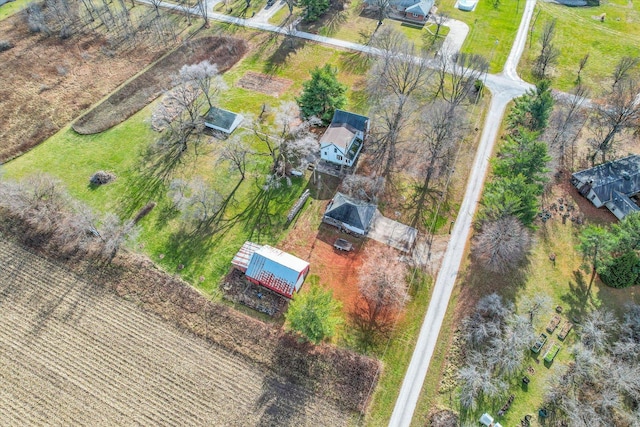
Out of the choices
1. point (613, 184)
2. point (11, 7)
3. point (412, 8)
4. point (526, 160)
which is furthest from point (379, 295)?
point (11, 7)

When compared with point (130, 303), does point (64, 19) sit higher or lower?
higher

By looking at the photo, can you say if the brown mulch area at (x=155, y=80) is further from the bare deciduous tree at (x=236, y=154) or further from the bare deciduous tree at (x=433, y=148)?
the bare deciduous tree at (x=433, y=148)

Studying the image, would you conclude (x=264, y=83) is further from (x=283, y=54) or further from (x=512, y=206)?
(x=512, y=206)

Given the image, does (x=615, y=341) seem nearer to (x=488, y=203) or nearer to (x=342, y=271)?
(x=488, y=203)

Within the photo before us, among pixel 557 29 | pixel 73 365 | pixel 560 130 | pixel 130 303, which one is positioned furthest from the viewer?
pixel 557 29

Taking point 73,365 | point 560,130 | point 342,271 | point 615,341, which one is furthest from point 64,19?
point 615,341

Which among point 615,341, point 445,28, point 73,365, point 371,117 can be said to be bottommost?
point 73,365
